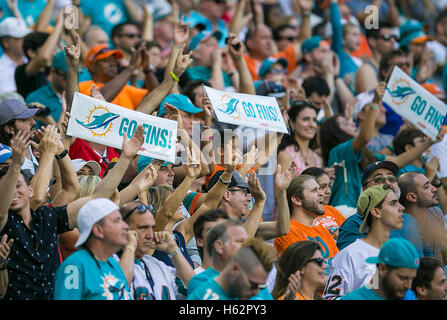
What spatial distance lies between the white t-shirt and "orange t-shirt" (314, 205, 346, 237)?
3.17ft

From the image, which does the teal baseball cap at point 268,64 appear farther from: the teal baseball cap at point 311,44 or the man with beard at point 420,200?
the man with beard at point 420,200

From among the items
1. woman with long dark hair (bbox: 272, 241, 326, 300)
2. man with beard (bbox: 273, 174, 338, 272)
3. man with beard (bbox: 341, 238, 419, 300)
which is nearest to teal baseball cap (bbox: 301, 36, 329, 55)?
man with beard (bbox: 273, 174, 338, 272)

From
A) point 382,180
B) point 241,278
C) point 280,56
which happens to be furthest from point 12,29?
point 241,278

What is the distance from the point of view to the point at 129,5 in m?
13.3

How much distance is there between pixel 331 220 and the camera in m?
7.91

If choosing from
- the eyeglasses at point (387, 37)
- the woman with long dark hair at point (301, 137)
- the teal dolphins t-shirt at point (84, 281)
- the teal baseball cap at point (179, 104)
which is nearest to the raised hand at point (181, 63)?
the teal baseball cap at point (179, 104)

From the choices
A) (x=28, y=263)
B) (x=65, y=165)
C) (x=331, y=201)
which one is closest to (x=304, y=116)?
(x=331, y=201)

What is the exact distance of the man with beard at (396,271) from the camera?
5.68 meters

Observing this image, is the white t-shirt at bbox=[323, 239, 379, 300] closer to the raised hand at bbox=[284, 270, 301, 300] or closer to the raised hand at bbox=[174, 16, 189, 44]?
the raised hand at bbox=[284, 270, 301, 300]

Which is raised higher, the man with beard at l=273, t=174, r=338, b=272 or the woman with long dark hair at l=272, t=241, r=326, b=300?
the woman with long dark hair at l=272, t=241, r=326, b=300

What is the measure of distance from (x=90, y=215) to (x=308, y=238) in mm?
2520

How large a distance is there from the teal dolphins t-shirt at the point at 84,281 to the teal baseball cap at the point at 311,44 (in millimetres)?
6995

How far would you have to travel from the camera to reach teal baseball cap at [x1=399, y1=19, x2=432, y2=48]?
12969 mm
